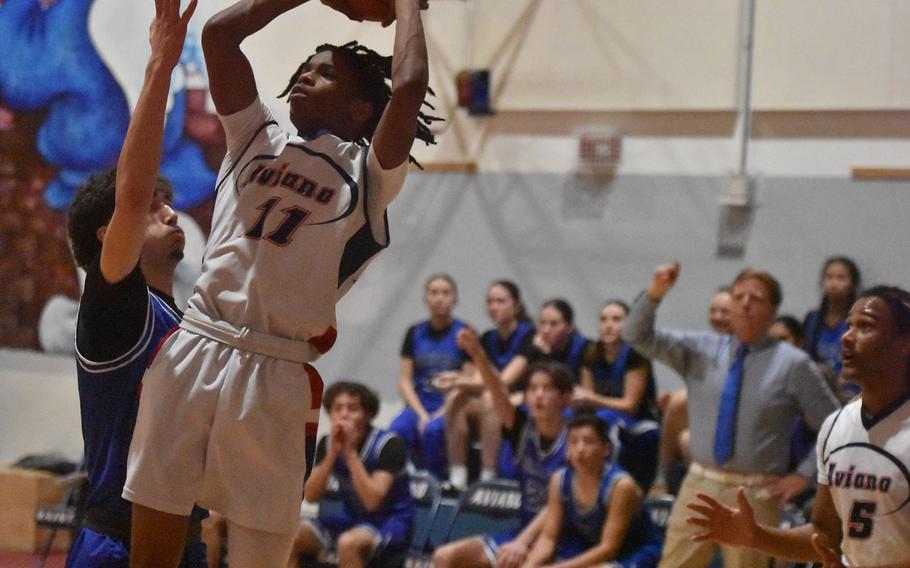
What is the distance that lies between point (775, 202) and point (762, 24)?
3.93 feet

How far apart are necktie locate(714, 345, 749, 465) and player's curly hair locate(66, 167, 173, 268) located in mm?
3571

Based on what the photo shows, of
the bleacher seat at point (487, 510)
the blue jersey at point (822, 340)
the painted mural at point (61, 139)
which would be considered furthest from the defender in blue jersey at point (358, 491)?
the painted mural at point (61, 139)

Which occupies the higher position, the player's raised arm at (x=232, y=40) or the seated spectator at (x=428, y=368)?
the player's raised arm at (x=232, y=40)

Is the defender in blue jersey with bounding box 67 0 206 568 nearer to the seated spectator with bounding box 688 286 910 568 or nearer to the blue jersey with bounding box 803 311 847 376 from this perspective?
the seated spectator with bounding box 688 286 910 568

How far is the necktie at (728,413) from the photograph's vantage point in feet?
18.9

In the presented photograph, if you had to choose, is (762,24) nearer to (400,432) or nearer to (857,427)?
(400,432)

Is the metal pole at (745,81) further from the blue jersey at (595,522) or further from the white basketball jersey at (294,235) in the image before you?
the white basketball jersey at (294,235)

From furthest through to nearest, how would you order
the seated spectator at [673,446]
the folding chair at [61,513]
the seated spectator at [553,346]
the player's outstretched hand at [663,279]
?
the folding chair at [61,513], the seated spectator at [553,346], the seated spectator at [673,446], the player's outstretched hand at [663,279]

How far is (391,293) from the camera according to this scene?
9.07 meters

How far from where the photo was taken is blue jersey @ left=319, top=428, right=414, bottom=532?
648 centimetres

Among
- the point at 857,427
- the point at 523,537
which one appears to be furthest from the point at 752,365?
the point at 857,427

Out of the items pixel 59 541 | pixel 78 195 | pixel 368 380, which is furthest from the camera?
pixel 368 380

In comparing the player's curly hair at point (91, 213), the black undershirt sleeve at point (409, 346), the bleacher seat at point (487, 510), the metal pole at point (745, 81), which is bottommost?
the bleacher seat at point (487, 510)

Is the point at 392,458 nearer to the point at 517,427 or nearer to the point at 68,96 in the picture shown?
the point at 517,427
